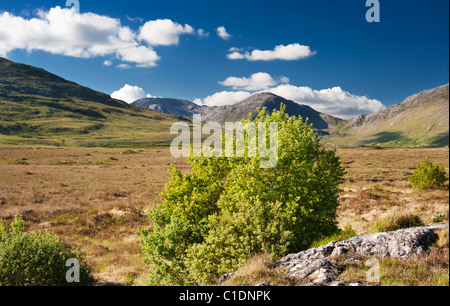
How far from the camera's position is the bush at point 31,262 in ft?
36.9

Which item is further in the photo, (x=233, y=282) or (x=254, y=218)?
(x=254, y=218)

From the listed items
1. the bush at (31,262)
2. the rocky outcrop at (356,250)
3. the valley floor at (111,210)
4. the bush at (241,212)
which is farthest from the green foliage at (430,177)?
the bush at (31,262)

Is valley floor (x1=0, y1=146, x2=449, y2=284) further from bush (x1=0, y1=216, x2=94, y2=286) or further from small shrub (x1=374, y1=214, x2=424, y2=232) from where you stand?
bush (x1=0, y1=216, x2=94, y2=286)

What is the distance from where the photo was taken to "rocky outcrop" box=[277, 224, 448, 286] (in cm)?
864

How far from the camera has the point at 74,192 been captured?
3850cm

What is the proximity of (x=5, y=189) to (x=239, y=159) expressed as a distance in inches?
1560

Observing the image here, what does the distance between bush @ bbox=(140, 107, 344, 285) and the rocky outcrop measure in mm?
1525

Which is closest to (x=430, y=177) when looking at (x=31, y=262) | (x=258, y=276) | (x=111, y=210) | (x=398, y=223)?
(x=398, y=223)

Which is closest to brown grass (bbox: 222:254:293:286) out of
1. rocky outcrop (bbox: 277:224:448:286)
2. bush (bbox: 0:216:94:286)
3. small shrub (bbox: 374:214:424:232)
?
rocky outcrop (bbox: 277:224:448:286)

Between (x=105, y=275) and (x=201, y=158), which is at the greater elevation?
(x=201, y=158)

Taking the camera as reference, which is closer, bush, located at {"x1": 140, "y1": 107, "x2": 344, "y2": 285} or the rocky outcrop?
the rocky outcrop

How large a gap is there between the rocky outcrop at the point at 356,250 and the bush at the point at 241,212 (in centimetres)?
153
